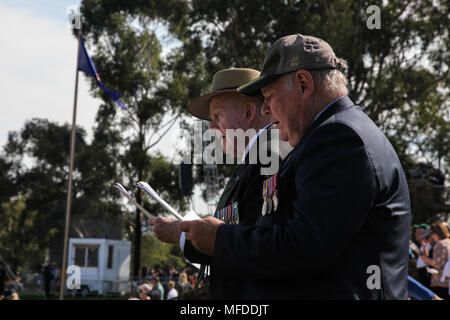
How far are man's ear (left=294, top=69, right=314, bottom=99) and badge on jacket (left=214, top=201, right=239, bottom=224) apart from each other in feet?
1.88

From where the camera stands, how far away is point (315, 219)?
141 centimetres

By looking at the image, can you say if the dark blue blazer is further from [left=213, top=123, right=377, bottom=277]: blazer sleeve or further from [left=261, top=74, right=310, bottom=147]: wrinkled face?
[left=261, top=74, right=310, bottom=147]: wrinkled face

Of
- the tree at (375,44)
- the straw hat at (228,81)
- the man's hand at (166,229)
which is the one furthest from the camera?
the tree at (375,44)

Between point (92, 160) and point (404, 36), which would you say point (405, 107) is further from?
point (92, 160)

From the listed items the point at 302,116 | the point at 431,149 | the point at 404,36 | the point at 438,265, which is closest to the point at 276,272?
the point at 302,116

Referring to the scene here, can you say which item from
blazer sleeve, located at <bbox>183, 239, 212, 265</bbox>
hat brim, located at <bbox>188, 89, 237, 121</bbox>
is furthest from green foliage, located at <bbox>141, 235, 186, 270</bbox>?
blazer sleeve, located at <bbox>183, 239, 212, 265</bbox>

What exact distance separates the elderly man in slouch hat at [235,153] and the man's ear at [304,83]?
0.47m

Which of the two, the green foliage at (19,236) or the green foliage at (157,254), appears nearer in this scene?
the green foliage at (19,236)

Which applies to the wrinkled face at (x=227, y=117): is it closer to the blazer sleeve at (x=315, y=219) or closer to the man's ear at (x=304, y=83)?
the man's ear at (x=304, y=83)

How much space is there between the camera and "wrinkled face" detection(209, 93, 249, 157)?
2902 mm

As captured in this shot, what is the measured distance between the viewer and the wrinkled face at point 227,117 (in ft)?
9.52

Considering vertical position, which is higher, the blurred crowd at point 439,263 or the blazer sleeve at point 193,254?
the blazer sleeve at point 193,254

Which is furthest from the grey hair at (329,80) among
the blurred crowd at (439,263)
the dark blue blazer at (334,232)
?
the blurred crowd at (439,263)

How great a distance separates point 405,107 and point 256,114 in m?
15.9
